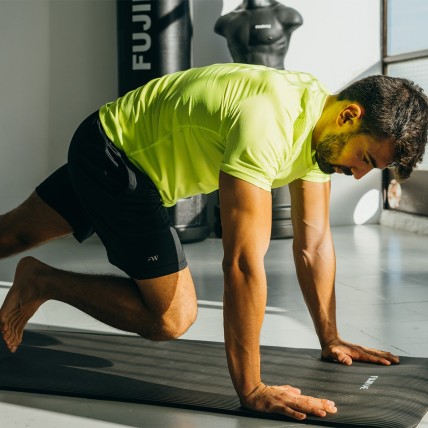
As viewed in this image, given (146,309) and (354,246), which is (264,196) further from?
(354,246)

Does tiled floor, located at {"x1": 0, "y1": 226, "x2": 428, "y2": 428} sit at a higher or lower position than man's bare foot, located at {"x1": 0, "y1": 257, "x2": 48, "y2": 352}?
lower

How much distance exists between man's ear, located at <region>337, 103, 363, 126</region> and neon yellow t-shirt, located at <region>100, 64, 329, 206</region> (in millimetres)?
89

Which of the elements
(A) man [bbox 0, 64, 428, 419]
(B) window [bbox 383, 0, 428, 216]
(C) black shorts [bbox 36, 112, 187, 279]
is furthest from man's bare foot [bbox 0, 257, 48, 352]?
(B) window [bbox 383, 0, 428, 216]

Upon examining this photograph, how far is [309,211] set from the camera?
2643 mm

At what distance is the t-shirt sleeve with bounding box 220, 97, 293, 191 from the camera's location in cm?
204

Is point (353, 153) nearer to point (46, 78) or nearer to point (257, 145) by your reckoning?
point (257, 145)

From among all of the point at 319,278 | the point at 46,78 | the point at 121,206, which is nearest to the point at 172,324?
the point at 121,206

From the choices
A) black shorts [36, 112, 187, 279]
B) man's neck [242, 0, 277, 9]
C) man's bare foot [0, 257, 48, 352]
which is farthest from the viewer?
man's neck [242, 0, 277, 9]

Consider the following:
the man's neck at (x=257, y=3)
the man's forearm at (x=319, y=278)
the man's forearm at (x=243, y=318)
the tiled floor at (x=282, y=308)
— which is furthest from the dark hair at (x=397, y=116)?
the man's neck at (x=257, y=3)

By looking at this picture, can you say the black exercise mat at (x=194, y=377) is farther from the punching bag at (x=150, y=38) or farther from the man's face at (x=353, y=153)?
the punching bag at (x=150, y=38)

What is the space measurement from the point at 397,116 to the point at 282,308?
1749 mm

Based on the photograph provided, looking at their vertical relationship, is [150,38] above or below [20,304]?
above

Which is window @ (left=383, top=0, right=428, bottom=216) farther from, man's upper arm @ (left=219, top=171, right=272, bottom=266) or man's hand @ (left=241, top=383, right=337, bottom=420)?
man's upper arm @ (left=219, top=171, right=272, bottom=266)

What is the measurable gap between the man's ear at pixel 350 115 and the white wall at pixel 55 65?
4.14 m
